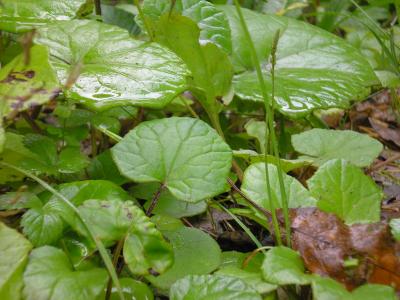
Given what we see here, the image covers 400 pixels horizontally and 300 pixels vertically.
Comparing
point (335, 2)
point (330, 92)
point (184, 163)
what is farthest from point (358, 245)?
point (335, 2)

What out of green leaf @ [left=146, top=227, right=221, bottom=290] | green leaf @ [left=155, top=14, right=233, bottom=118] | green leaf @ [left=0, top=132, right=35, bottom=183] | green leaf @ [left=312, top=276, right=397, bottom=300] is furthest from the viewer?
green leaf @ [left=155, top=14, right=233, bottom=118]

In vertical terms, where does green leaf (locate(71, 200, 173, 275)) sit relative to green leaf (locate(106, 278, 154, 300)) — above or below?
above

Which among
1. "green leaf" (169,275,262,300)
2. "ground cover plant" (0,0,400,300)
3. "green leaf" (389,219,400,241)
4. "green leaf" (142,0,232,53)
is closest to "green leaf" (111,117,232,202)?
"ground cover plant" (0,0,400,300)

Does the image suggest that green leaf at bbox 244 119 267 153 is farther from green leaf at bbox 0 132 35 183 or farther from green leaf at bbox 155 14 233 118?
green leaf at bbox 0 132 35 183

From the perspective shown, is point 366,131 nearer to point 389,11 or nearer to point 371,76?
point 371,76

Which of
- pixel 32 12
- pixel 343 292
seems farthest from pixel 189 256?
pixel 32 12

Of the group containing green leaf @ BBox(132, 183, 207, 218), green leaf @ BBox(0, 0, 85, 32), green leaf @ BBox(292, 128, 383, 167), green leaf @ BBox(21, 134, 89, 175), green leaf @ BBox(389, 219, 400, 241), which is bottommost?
green leaf @ BBox(132, 183, 207, 218)
